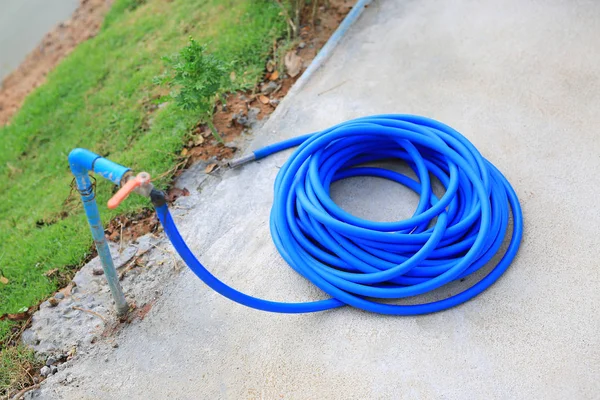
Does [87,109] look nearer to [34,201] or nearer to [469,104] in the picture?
[34,201]

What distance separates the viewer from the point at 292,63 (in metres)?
4.33

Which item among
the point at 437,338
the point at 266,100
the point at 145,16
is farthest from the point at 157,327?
the point at 145,16

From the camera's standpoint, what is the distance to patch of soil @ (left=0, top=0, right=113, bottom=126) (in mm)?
6570

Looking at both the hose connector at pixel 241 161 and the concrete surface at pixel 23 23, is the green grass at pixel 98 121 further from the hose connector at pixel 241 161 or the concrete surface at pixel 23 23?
the concrete surface at pixel 23 23

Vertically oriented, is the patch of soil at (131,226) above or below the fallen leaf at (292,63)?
above

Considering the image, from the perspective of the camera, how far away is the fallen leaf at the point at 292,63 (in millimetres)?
4293

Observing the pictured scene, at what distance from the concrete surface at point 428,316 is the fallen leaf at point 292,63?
0.66 ft

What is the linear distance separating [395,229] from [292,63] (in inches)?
75.9

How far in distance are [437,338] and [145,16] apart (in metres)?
4.37

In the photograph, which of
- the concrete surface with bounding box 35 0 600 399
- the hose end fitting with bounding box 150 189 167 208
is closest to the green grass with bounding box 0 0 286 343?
the concrete surface with bounding box 35 0 600 399

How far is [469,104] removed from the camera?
3.77 meters

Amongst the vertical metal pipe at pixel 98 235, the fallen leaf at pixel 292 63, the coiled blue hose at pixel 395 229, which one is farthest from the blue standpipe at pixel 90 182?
the fallen leaf at pixel 292 63

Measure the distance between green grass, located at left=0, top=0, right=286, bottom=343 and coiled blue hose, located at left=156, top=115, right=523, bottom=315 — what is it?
1076 millimetres

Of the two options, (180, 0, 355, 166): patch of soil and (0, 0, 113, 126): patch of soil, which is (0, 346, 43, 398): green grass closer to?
(180, 0, 355, 166): patch of soil
